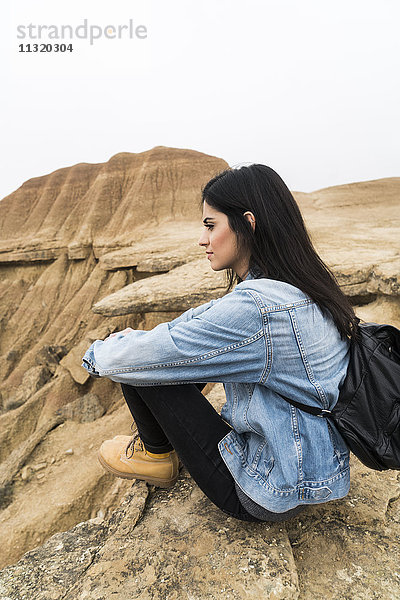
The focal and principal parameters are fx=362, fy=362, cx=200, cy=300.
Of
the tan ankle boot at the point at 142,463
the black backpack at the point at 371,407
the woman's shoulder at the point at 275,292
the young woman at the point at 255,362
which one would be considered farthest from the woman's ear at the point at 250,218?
the tan ankle boot at the point at 142,463

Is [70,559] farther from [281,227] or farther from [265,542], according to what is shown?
[281,227]

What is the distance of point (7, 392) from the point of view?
10109 mm

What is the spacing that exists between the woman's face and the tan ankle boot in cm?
104

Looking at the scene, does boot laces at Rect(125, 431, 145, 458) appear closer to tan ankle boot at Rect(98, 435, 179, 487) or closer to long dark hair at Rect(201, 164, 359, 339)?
tan ankle boot at Rect(98, 435, 179, 487)

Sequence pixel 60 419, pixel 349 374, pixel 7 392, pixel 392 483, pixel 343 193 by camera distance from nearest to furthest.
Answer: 1. pixel 349 374
2. pixel 392 483
3. pixel 60 419
4. pixel 7 392
5. pixel 343 193

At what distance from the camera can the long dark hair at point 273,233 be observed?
4.94ft

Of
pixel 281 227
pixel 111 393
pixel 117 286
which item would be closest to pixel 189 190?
pixel 117 286

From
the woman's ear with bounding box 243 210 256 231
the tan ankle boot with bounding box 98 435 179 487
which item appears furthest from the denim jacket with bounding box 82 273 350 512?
the tan ankle boot with bounding box 98 435 179 487

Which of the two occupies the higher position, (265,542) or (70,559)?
(265,542)

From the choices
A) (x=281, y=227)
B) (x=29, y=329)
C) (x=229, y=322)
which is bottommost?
(x=29, y=329)

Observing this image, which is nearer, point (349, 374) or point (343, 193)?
point (349, 374)

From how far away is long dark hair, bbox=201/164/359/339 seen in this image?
1.51 meters

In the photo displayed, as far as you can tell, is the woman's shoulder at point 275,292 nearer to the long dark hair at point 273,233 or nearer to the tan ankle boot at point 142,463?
the long dark hair at point 273,233

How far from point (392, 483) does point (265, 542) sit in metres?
0.86
